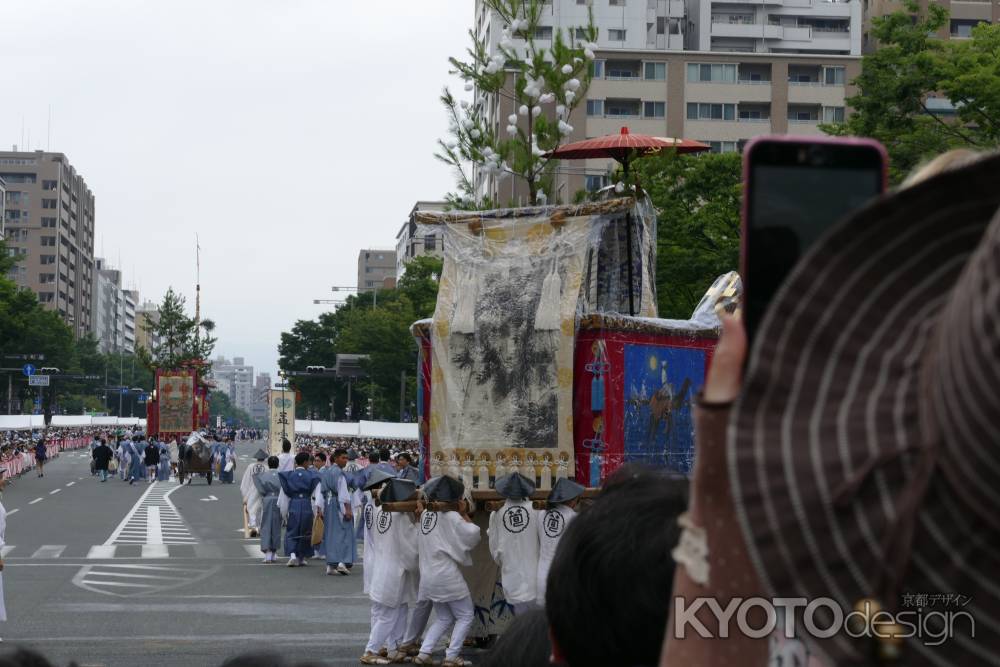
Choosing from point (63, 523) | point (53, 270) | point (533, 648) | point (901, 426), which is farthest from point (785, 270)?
point (53, 270)

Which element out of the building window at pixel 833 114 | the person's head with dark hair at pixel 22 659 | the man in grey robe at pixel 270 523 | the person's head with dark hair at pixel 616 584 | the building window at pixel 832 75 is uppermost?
the building window at pixel 832 75

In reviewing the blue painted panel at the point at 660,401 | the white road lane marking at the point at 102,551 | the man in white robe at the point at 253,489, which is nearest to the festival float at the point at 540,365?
the blue painted panel at the point at 660,401

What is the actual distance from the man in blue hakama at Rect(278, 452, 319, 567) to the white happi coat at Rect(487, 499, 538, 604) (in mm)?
10674

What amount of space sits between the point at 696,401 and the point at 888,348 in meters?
0.22

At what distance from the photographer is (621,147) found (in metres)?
13.3

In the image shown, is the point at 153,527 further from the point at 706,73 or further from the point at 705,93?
the point at 706,73

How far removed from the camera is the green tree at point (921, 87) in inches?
945

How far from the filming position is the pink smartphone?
4.29 feet

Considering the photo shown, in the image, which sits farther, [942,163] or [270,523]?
[270,523]

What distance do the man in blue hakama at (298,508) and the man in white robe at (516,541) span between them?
10592 millimetres

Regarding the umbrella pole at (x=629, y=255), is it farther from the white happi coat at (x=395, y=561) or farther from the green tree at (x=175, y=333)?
the green tree at (x=175, y=333)

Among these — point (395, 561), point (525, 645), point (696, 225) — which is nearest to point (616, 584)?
point (525, 645)

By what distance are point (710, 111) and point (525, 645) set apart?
211 feet

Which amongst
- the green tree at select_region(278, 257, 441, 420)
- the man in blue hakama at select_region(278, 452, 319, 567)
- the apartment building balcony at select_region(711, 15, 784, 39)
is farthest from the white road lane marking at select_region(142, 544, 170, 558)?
the apartment building balcony at select_region(711, 15, 784, 39)
